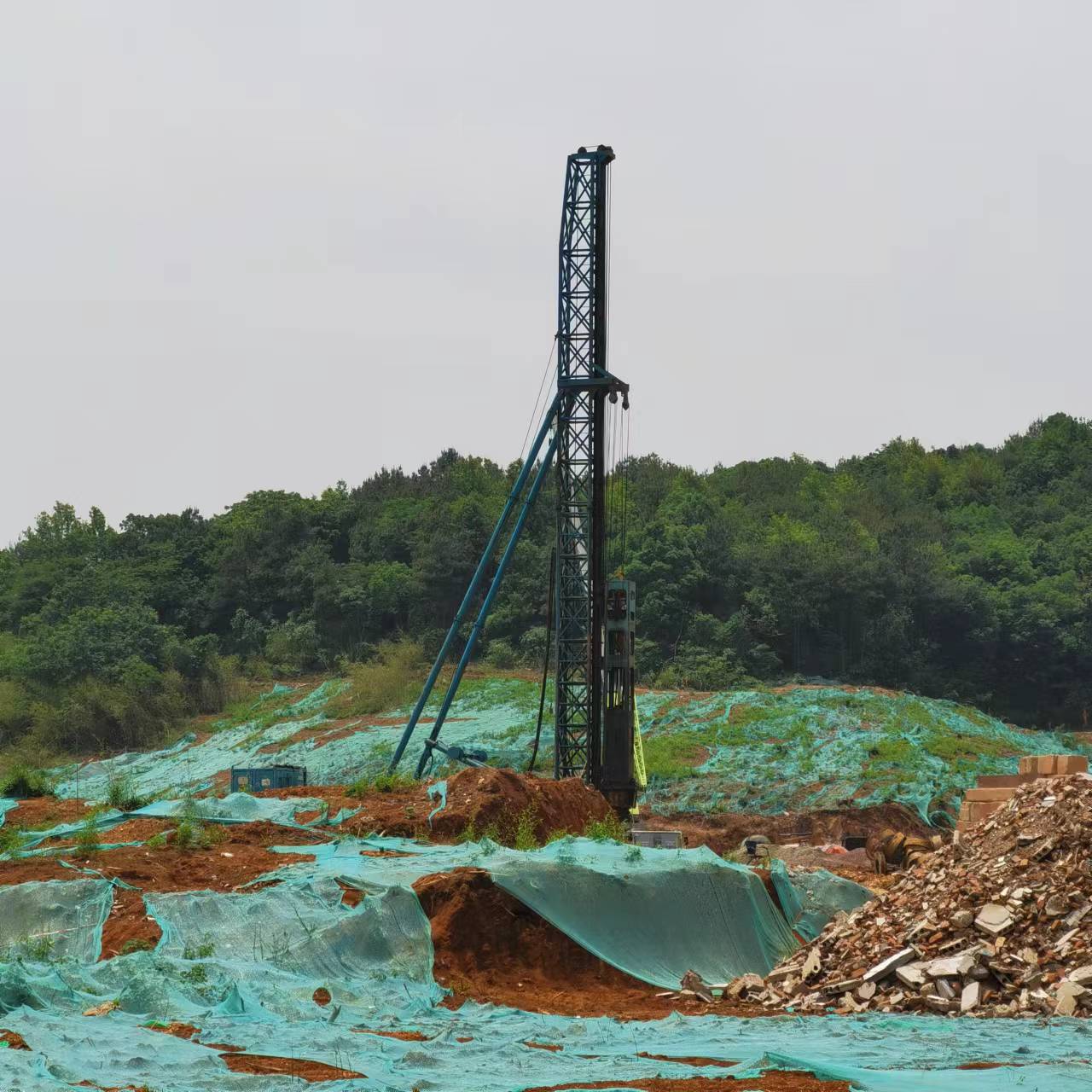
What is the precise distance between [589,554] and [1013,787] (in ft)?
31.6

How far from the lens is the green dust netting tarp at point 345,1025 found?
348 inches

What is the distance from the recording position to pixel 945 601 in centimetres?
6025

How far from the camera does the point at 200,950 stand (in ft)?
42.5

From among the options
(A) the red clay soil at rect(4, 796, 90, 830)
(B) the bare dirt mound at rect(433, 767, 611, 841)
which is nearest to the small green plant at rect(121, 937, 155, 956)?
(A) the red clay soil at rect(4, 796, 90, 830)

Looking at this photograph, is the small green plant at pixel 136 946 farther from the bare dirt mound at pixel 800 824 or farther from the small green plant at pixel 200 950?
the bare dirt mound at pixel 800 824

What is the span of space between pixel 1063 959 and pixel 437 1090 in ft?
21.6

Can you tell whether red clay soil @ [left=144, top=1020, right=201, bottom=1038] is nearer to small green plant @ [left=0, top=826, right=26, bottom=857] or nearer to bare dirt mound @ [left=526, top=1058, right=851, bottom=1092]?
bare dirt mound @ [left=526, top=1058, right=851, bottom=1092]

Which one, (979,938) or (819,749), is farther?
(819,749)

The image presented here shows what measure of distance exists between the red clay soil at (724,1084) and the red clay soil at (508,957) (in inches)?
188

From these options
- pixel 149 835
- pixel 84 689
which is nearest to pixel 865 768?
pixel 149 835

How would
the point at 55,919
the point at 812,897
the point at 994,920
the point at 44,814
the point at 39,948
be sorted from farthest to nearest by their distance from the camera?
1. the point at 44,814
2. the point at 812,897
3. the point at 55,919
4. the point at 994,920
5. the point at 39,948

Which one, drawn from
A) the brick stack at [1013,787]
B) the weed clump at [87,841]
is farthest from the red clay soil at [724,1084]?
the brick stack at [1013,787]

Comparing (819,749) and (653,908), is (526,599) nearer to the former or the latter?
(819,749)

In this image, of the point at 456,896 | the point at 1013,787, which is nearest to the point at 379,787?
the point at 456,896
